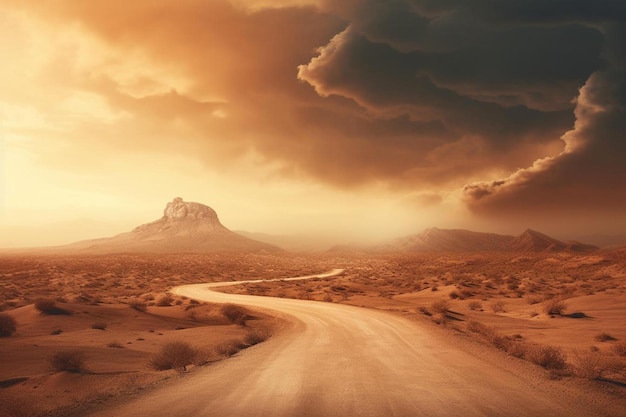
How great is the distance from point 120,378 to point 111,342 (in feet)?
22.9

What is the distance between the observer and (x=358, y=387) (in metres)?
9.80

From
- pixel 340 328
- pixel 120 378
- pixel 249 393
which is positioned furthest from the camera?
pixel 340 328

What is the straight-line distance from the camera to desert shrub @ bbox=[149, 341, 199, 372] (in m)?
12.5

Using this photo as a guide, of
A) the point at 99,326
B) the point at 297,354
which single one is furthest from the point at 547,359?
the point at 99,326

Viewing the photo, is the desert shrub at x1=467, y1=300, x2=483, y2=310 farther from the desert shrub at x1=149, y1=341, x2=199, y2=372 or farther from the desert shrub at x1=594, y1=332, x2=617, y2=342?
the desert shrub at x1=149, y1=341, x2=199, y2=372

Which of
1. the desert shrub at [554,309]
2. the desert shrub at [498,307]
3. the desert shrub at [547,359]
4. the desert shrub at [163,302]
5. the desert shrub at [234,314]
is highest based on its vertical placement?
the desert shrub at [547,359]

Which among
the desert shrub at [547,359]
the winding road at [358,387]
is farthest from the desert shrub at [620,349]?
the winding road at [358,387]

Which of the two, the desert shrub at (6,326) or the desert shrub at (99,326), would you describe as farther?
the desert shrub at (99,326)

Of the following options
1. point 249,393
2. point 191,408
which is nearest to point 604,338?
point 249,393

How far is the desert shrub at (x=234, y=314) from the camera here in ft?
80.7

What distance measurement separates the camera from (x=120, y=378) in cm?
1126

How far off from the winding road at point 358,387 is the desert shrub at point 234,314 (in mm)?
9107

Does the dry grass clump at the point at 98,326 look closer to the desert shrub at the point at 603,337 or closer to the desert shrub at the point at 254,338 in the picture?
the desert shrub at the point at 254,338

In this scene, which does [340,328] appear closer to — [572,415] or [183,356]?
[183,356]
